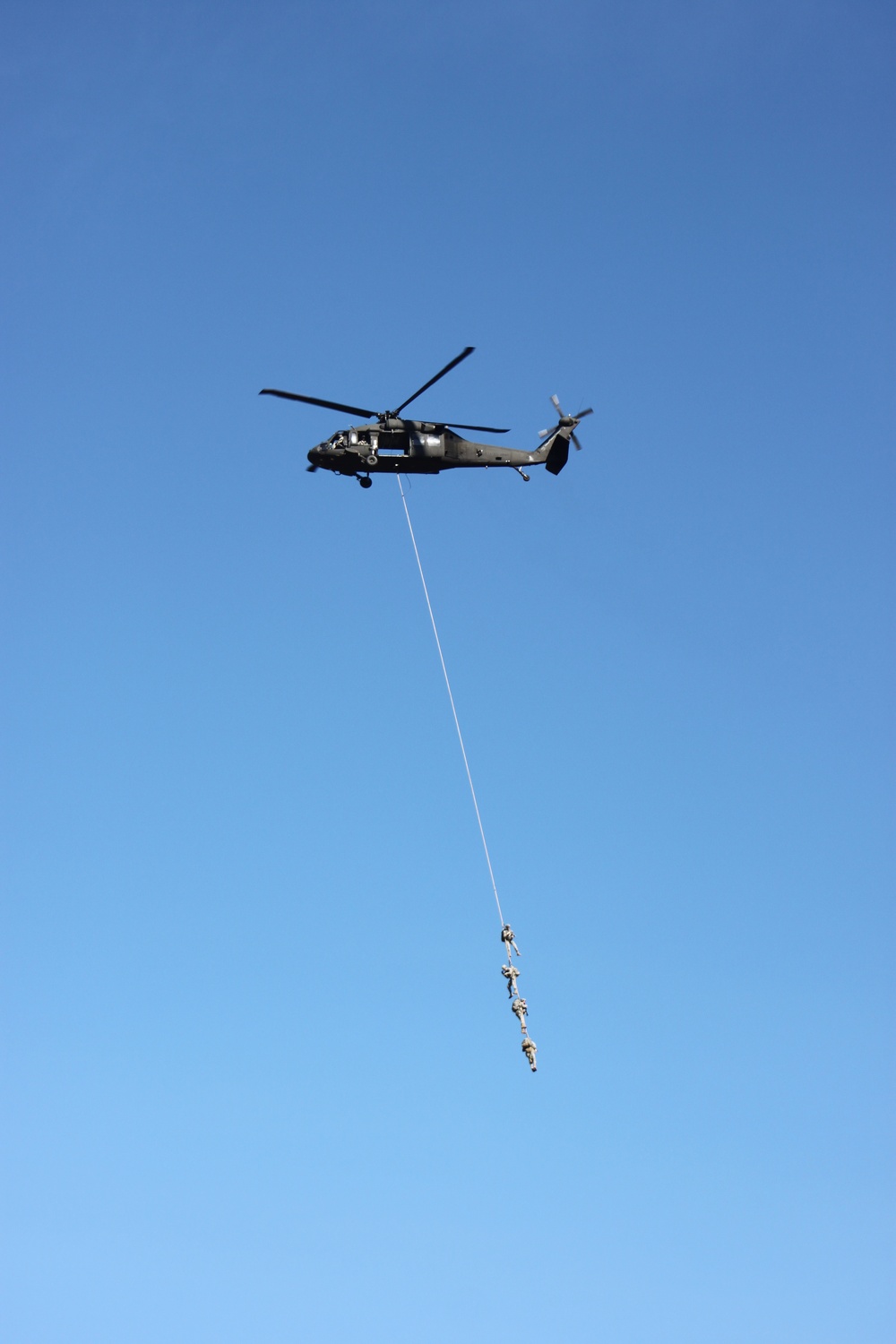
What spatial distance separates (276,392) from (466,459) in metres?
8.12

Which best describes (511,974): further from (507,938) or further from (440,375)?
(440,375)

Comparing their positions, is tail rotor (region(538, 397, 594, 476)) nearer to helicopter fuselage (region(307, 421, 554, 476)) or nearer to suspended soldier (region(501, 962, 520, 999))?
helicopter fuselage (region(307, 421, 554, 476))

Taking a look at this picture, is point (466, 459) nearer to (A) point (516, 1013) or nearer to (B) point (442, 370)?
(B) point (442, 370)

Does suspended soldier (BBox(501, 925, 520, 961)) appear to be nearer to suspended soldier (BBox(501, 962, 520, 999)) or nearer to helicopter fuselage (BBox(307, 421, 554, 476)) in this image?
suspended soldier (BBox(501, 962, 520, 999))

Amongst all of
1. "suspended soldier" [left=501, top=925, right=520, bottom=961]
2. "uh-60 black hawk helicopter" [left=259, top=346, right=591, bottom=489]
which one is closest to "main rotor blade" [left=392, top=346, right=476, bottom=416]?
"uh-60 black hawk helicopter" [left=259, top=346, right=591, bottom=489]

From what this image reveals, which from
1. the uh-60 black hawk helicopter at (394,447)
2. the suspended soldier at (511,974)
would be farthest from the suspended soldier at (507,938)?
the uh-60 black hawk helicopter at (394,447)

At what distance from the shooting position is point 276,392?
37.8 m

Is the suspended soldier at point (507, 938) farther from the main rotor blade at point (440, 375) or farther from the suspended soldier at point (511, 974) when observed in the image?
the main rotor blade at point (440, 375)

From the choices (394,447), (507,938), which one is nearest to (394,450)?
(394,447)

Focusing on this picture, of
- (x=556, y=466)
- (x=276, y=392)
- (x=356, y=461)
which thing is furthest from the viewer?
(x=556, y=466)

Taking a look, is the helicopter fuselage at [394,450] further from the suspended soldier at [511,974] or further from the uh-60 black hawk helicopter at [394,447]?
the suspended soldier at [511,974]

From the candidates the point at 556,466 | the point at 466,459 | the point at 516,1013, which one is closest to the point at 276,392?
the point at 466,459

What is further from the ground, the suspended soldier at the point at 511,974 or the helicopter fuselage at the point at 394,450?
the helicopter fuselage at the point at 394,450

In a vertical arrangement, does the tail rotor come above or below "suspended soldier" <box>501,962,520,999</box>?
above
